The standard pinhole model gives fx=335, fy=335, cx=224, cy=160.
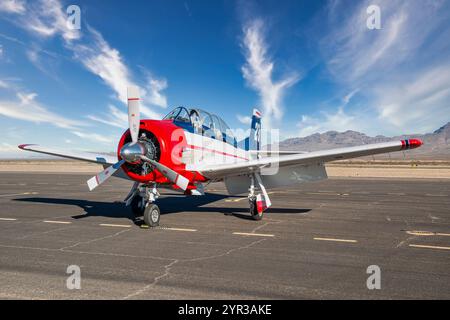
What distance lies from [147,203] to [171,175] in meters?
1.17

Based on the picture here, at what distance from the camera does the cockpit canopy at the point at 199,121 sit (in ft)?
31.6

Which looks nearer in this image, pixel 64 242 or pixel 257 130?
pixel 64 242

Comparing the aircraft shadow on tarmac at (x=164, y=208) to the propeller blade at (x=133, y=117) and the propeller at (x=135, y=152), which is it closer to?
the propeller at (x=135, y=152)

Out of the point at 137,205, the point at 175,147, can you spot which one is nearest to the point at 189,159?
the point at 175,147

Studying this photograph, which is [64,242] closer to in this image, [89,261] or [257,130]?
[89,261]

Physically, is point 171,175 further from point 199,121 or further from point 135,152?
point 199,121

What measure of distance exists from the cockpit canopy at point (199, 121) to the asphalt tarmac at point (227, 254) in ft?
8.79

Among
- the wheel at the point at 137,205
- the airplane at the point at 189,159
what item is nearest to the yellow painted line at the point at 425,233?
the airplane at the point at 189,159

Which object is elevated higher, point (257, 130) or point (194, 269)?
point (257, 130)
